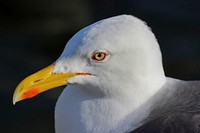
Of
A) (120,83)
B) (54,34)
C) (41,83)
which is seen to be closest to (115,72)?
(120,83)

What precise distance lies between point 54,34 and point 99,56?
7.64ft

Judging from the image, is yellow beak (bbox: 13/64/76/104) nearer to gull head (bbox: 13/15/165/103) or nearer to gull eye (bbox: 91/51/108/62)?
gull head (bbox: 13/15/165/103)

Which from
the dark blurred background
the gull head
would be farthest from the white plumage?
the dark blurred background

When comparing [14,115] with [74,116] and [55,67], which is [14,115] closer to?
[74,116]

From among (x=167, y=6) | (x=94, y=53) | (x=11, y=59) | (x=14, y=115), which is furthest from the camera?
(x=167, y=6)

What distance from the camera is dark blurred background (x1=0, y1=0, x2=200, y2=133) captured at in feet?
16.7

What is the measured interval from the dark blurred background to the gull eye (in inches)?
69.6

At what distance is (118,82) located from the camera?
3404 millimetres

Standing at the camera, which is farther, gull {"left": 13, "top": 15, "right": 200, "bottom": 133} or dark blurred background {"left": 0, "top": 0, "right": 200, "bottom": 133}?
dark blurred background {"left": 0, "top": 0, "right": 200, "bottom": 133}

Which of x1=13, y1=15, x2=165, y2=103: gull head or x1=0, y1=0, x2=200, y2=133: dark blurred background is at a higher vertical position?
x1=0, y1=0, x2=200, y2=133: dark blurred background

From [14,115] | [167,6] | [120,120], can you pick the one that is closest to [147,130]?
[120,120]

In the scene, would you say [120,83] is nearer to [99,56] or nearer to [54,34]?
[99,56]

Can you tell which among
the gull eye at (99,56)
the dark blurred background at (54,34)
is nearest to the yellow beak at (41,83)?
the gull eye at (99,56)

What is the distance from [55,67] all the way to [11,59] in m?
2.09
